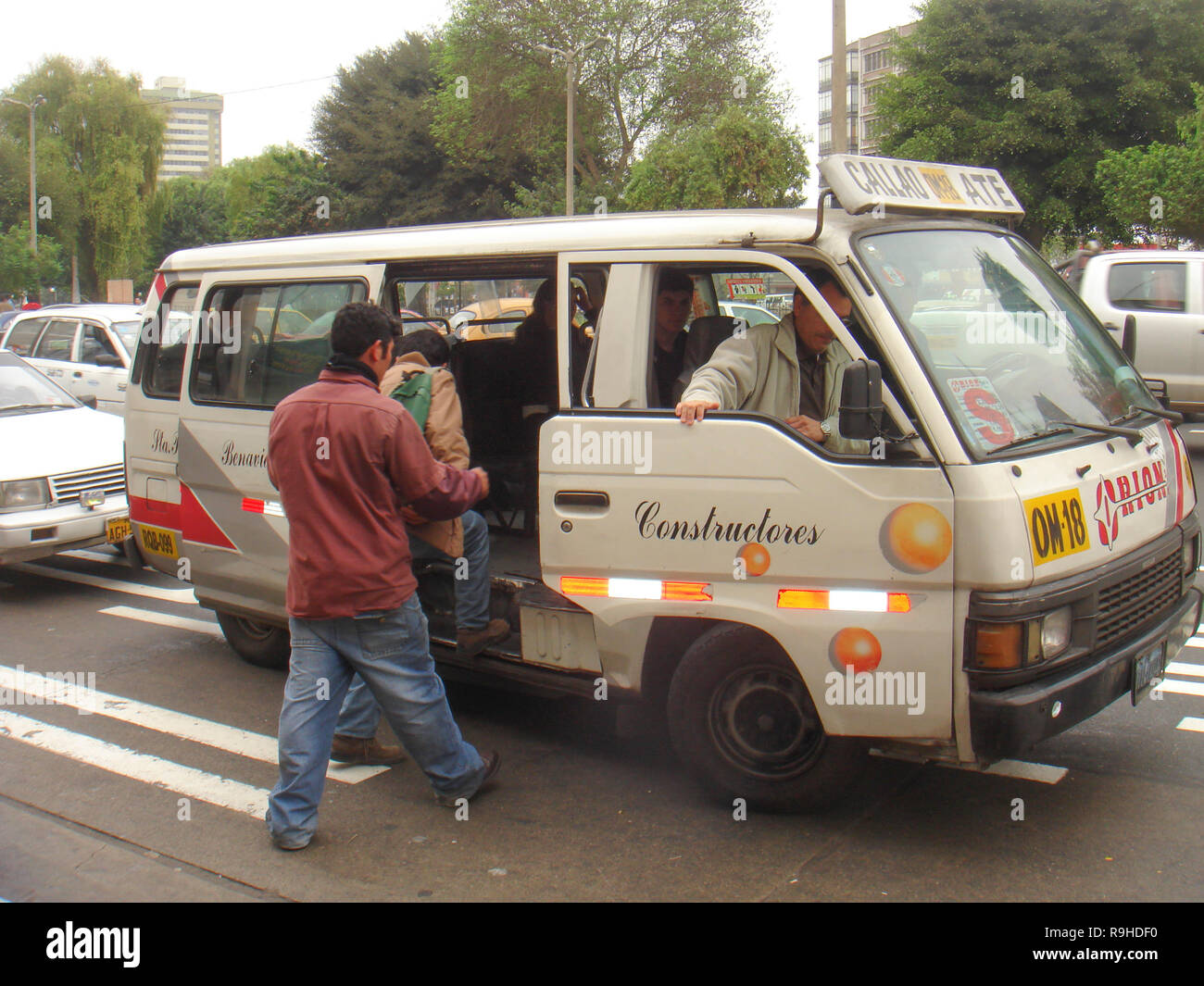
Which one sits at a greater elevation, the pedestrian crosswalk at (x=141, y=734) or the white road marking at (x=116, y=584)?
the white road marking at (x=116, y=584)

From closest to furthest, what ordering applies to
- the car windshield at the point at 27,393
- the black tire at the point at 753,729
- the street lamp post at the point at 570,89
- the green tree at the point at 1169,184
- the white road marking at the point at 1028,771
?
1. the black tire at the point at 753,729
2. the white road marking at the point at 1028,771
3. the car windshield at the point at 27,393
4. the green tree at the point at 1169,184
5. the street lamp post at the point at 570,89

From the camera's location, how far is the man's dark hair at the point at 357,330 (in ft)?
13.8

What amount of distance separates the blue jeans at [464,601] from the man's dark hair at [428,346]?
0.69 meters

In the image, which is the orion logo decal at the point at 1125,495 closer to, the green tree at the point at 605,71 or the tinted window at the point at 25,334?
the tinted window at the point at 25,334

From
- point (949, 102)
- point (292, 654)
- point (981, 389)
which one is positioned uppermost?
point (949, 102)

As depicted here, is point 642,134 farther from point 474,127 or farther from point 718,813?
point 718,813

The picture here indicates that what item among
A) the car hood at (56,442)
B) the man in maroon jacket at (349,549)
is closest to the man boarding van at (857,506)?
the man in maroon jacket at (349,549)

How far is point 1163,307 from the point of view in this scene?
12.3 metres

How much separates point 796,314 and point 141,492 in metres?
3.93

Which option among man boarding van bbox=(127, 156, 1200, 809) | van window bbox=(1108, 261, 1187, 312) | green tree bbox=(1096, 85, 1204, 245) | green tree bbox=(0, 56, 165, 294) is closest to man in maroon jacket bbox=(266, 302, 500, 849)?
man boarding van bbox=(127, 156, 1200, 809)

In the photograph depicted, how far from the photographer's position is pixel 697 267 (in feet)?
14.2
